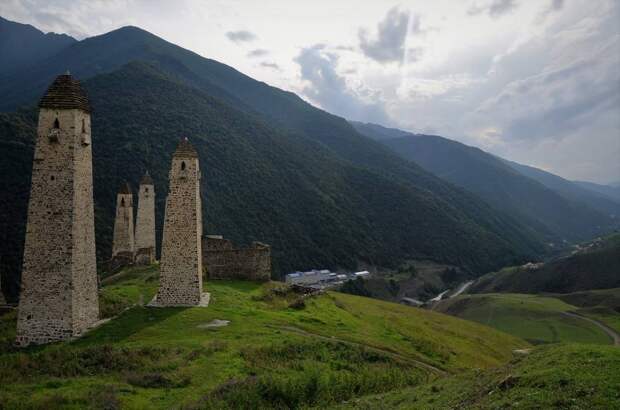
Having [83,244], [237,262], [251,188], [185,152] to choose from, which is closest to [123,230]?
[237,262]

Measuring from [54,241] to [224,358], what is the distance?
316 inches

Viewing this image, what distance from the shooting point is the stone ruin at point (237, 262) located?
32.3 metres

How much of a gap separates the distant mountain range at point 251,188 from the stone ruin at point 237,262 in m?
24.5

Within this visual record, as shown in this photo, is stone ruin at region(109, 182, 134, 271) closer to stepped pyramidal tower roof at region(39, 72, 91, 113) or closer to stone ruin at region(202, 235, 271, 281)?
stone ruin at region(202, 235, 271, 281)

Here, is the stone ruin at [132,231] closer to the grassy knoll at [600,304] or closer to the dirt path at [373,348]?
the dirt path at [373,348]

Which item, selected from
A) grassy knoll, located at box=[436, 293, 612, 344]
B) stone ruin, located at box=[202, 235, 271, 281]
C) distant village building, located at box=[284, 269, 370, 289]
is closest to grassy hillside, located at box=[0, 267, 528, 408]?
stone ruin, located at box=[202, 235, 271, 281]

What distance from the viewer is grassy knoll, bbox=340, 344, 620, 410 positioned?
9.45 metres

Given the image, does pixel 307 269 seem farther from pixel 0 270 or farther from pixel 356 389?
pixel 356 389

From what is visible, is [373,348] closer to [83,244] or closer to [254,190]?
[83,244]

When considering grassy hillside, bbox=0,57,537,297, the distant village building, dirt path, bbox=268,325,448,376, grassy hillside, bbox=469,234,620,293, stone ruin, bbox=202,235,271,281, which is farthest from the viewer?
grassy hillside, bbox=469,234,620,293

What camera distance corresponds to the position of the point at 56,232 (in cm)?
1725

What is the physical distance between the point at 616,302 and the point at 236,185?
7903 centimetres

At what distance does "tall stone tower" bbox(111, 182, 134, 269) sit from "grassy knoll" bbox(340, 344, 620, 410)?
29.1 m

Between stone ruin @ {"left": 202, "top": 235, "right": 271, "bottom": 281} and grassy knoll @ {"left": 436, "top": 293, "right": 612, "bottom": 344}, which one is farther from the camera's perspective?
grassy knoll @ {"left": 436, "top": 293, "right": 612, "bottom": 344}
